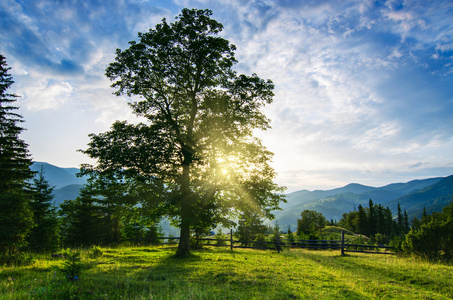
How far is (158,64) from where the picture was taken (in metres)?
15.8

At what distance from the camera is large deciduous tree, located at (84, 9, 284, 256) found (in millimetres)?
15000

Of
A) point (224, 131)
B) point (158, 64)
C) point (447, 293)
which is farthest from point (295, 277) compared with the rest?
point (158, 64)

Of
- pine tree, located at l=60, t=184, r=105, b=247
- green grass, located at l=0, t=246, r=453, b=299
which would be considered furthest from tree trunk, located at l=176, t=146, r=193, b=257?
pine tree, located at l=60, t=184, r=105, b=247

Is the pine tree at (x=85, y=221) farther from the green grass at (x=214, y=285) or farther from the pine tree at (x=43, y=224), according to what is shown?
the green grass at (x=214, y=285)

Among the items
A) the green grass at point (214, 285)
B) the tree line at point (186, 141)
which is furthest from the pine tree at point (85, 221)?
the green grass at point (214, 285)

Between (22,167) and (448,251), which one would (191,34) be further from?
(448,251)

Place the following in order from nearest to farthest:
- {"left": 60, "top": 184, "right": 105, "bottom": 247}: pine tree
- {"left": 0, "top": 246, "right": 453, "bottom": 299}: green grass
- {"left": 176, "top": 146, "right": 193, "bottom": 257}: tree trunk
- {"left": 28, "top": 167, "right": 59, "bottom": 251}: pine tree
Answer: {"left": 0, "top": 246, "right": 453, "bottom": 299}: green grass
{"left": 176, "top": 146, "right": 193, "bottom": 257}: tree trunk
{"left": 28, "top": 167, "right": 59, "bottom": 251}: pine tree
{"left": 60, "top": 184, "right": 105, "bottom": 247}: pine tree

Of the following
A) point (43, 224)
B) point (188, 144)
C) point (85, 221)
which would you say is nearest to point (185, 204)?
point (188, 144)

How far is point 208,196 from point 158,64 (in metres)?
10.2

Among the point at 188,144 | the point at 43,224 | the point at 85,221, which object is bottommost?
the point at 85,221

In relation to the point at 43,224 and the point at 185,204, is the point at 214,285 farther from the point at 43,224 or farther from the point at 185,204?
the point at 43,224

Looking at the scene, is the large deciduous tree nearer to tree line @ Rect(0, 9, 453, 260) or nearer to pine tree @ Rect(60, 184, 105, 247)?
tree line @ Rect(0, 9, 453, 260)

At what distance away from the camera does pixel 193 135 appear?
646 inches

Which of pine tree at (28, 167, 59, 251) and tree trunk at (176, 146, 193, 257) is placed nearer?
tree trunk at (176, 146, 193, 257)
